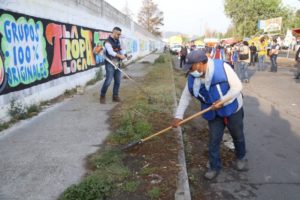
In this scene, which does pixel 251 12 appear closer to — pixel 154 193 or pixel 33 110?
pixel 33 110

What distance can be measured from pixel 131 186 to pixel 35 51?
516 cm

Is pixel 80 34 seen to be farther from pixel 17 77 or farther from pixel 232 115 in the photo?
pixel 232 115

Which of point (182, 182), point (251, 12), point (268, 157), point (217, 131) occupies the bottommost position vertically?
point (268, 157)

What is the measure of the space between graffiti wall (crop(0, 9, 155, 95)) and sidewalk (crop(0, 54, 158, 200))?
89 centimetres

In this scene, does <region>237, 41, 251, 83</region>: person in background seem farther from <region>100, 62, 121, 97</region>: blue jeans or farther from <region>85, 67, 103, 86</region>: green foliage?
<region>100, 62, 121, 97</region>: blue jeans

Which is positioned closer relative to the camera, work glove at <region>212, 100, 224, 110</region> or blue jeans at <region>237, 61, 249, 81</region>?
work glove at <region>212, 100, 224, 110</region>

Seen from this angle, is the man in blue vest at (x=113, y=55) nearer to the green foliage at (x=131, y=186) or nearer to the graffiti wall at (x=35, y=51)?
the graffiti wall at (x=35, y=51)

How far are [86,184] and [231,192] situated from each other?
1716 mm

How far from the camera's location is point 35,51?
8016 millimetres

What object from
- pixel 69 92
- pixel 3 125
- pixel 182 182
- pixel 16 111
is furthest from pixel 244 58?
pixel 182 182

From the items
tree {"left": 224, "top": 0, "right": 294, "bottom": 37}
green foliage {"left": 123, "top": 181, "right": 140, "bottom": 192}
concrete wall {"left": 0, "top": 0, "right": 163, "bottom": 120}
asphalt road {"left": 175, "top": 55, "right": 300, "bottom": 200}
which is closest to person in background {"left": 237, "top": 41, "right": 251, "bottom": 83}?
asphalt road {"left": 175, "top": 55, "right": 300, "bottom": 200}

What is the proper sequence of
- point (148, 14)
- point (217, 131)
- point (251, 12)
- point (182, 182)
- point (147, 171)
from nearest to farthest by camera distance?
point (182, 182) < point (147, 171) < point (217, 131) < point (251, 12) < point (148, 14)

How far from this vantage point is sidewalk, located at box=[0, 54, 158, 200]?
396 cm

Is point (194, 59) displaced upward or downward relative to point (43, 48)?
downward
